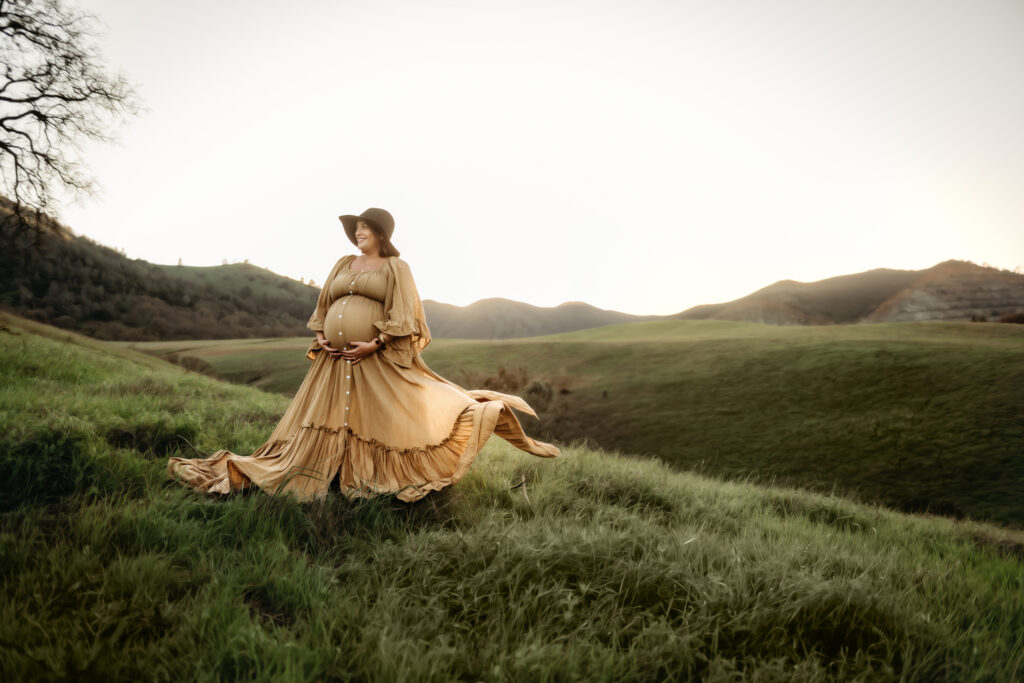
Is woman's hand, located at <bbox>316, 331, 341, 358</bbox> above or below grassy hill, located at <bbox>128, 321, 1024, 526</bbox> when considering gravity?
above

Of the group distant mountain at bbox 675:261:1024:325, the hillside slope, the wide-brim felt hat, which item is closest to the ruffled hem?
the wide-brim felt hat

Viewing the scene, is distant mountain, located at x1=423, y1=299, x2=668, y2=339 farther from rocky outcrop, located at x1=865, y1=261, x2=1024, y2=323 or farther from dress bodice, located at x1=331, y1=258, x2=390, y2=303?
dress bodice, located at x1=331, y1=258, x2=390, y2=303

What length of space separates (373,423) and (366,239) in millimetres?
2149

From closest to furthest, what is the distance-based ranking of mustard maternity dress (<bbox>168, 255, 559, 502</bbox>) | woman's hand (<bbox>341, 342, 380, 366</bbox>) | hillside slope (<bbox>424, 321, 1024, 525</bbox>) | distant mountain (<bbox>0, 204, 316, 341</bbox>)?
mustard maternity dress (<bbox>168, 255, 559, 502</bbox>) → woman's hand (<bbox>341, 342, 380, 366</bbox>) → hillside slope (<bbox>424, 321, 1024, 525</bbox>) → distant mountain (<bbox>0, 204, 316, 341</bbox>)

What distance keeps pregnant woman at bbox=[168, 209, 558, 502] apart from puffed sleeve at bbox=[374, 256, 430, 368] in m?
0.01

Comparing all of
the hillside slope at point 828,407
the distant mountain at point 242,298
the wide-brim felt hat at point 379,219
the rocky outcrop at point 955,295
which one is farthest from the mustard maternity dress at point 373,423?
the rocky outcrop at point 955,295

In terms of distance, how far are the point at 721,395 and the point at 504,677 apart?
81.6 feet

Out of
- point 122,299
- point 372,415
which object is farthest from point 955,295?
point 122,299

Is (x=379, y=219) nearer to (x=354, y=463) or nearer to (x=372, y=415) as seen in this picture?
(x=372, y=415)

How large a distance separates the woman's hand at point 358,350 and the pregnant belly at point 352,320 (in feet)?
0.26

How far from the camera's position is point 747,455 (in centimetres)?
1864

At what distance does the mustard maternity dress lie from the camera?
4.68 metres

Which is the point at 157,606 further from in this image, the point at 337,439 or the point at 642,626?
the point at 642,626

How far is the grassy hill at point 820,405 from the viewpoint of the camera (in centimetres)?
1512
